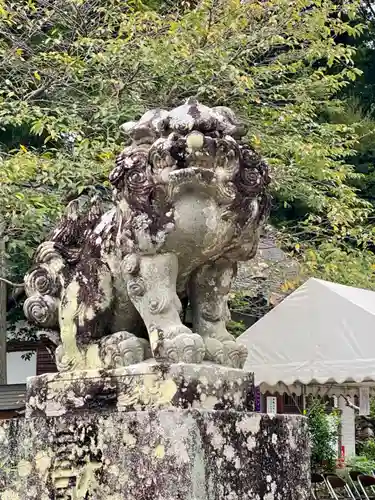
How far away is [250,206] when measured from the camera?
A: 277cm

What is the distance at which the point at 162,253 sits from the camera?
270 cm

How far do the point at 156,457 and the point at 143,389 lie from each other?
0.76 ft

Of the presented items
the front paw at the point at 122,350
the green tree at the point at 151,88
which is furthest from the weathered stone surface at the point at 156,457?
the green tree at the point at 151,88

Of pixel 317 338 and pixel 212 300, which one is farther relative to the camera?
pixel 317 338

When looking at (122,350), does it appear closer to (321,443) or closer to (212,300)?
(212,300)

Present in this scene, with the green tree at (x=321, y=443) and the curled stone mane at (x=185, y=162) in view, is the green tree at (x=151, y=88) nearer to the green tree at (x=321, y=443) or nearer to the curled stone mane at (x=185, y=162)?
the green tree at (x=321, y=443)

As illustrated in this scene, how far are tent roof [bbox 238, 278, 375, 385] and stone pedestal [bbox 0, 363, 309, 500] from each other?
365cm

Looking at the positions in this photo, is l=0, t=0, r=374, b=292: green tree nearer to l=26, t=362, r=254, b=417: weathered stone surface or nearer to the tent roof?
the tent roof

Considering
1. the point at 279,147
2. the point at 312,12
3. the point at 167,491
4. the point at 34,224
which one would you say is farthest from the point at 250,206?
the point at 312,12

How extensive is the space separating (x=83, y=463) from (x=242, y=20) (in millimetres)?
5711

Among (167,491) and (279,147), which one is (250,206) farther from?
(279,147)

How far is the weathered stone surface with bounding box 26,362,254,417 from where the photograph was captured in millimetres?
2498

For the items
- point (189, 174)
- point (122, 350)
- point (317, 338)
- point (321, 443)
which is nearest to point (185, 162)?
point (189, 174)

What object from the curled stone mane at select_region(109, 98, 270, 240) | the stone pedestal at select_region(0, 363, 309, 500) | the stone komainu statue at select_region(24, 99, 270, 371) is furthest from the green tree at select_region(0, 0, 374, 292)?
the stone pedestal at select_region(0, 363, 309, 500)
